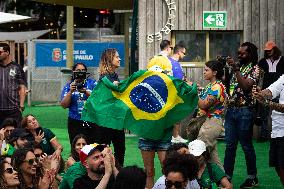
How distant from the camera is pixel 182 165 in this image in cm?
780

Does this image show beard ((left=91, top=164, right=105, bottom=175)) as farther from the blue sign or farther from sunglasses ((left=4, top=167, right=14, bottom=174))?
the blue sign

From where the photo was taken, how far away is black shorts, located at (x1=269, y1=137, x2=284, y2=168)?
1026cm

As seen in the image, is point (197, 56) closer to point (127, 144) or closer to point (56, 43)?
point (127, 144)

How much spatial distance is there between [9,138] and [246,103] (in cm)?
286

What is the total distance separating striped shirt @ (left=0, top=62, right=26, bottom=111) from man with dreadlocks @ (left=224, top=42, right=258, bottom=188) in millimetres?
3162

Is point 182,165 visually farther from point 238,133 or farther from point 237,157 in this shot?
point 237,157

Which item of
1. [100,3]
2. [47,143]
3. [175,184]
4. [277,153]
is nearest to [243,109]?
[277,153]

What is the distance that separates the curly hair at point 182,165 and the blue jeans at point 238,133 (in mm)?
3645

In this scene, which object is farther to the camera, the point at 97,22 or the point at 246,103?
the point at 97,22

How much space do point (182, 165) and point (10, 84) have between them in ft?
19.5

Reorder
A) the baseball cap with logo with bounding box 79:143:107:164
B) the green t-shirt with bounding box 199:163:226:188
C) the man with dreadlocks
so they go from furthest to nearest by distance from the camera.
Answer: the man with dreadlocks < the green t-shirt with bounding box 199:163:226:188 < the baseball cap with logo with bounding box 79:143:107:164

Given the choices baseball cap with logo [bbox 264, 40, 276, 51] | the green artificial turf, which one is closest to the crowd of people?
the green artificial turf

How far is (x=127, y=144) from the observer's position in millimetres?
16531

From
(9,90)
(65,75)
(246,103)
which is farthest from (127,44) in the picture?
(246,103)
